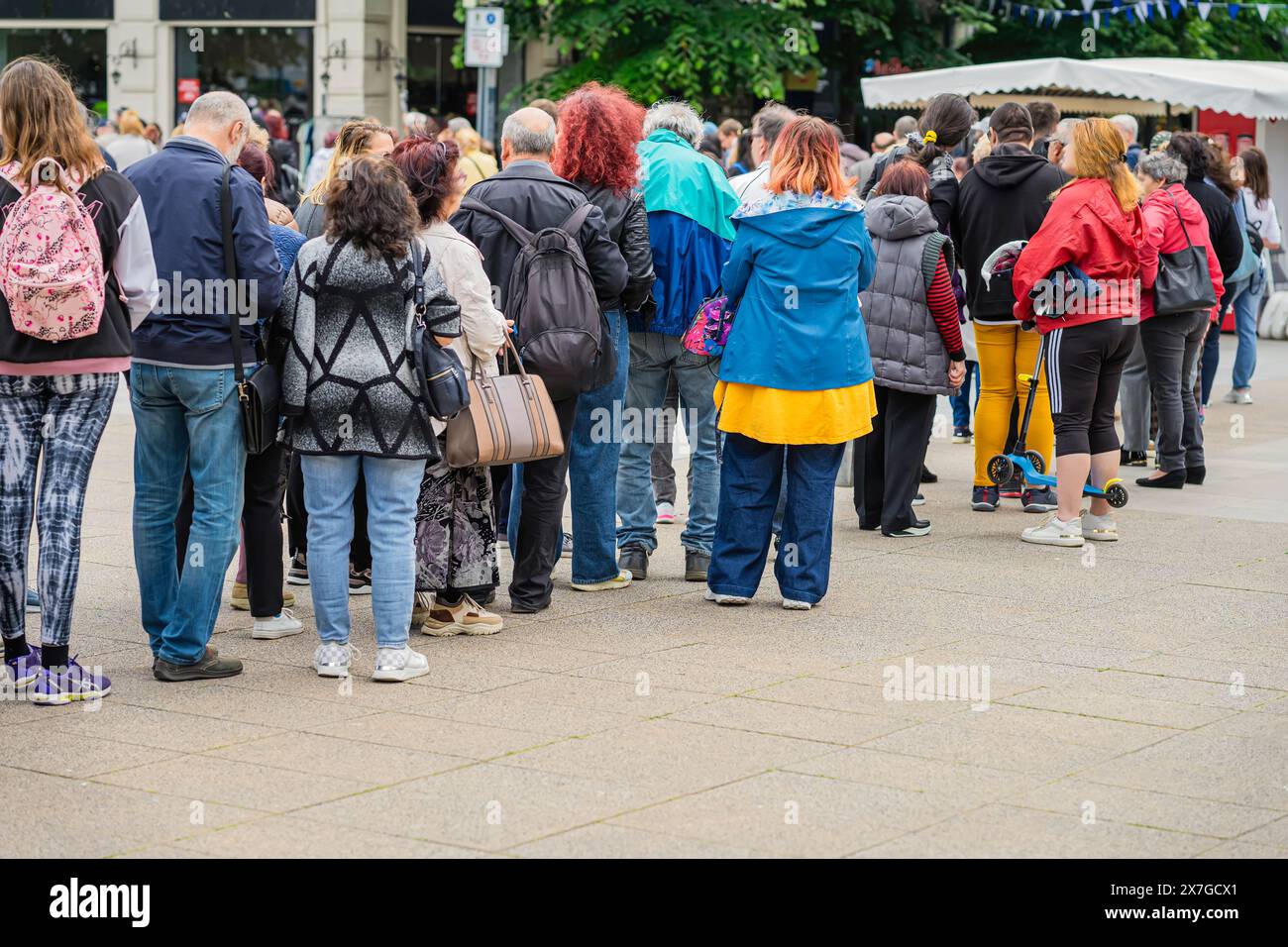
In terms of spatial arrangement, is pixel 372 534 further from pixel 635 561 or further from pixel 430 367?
pixel 635 561

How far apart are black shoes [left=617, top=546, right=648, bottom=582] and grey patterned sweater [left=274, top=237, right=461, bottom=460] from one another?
7.27ft

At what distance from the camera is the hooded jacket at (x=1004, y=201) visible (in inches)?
381

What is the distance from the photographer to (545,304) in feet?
23.3

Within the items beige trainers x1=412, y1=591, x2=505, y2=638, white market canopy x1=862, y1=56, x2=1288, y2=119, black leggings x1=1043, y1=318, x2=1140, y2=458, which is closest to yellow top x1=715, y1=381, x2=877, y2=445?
beige trainers x1=412, y1=591, x2=505, y2=638

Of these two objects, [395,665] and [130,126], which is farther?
[130,126]

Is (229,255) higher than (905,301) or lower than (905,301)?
higher

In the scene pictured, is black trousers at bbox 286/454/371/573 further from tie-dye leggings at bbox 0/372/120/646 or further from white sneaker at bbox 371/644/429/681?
tie-dye leggings at bbox 0/372/120/646

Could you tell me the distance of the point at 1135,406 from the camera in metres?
11.7

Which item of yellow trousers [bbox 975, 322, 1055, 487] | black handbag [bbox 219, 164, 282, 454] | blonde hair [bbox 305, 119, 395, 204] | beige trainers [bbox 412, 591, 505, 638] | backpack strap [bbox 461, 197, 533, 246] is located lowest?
beige trainers [bbox 412, 591, 505, 638]

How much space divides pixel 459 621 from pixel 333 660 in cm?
82

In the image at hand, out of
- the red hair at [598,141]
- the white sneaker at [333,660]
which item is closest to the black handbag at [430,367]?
the white sneaker at [333,660]

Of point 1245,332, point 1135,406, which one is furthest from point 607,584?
Answer: point 1245,332

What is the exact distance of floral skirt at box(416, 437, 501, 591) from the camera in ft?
22.7

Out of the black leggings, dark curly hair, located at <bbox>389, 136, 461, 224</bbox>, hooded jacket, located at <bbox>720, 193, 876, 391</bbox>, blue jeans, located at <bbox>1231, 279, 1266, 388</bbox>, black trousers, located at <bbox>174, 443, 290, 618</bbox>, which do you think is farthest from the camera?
blue jeans, located at <bbox>1231, 279, 1266, 388</bbox>
